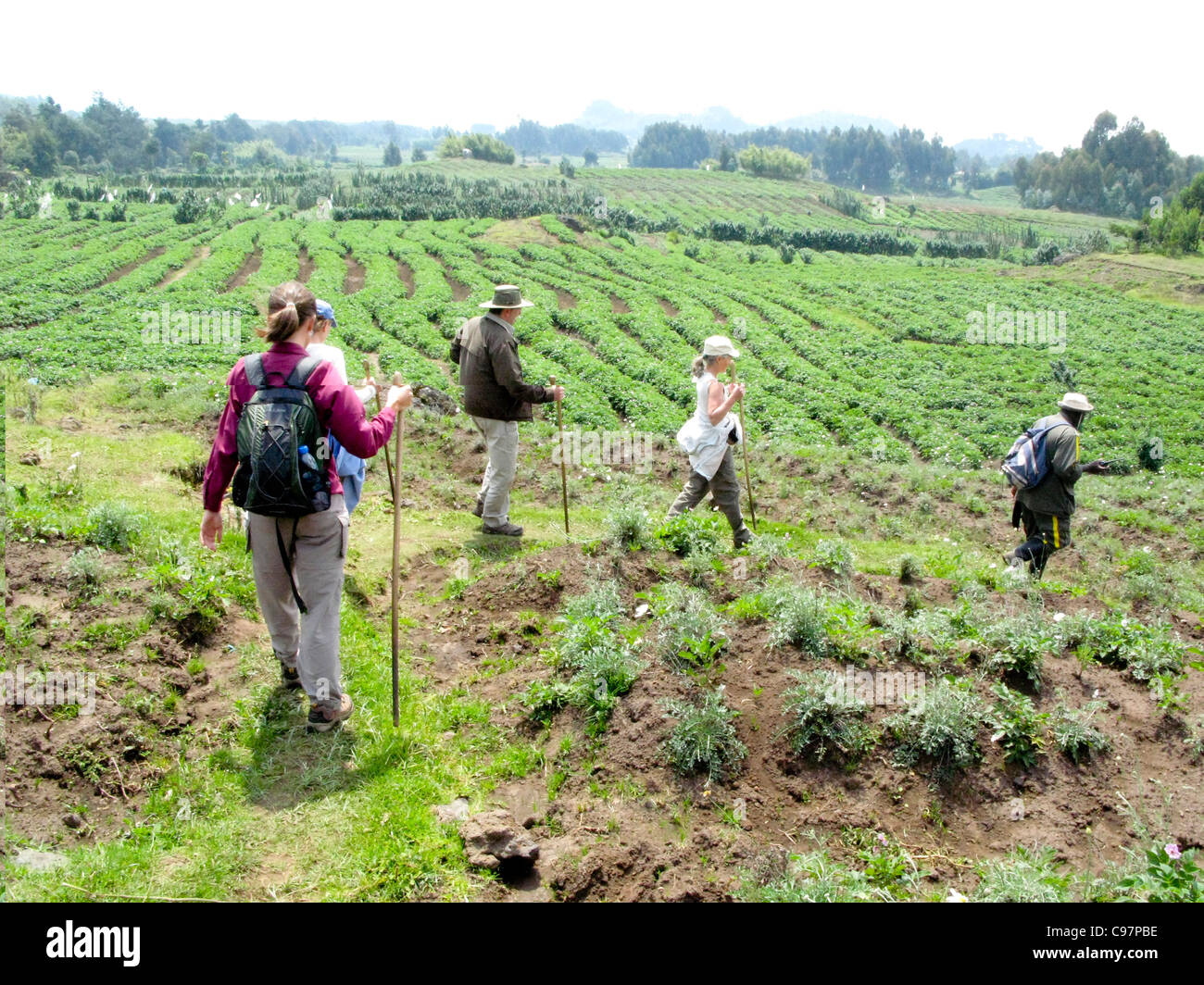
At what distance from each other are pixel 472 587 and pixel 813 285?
1354 inches

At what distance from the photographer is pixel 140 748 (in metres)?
4.69

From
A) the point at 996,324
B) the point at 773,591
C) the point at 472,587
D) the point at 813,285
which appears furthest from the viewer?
the point at 813,285

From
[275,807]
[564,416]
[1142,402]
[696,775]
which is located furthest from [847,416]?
[275,807]

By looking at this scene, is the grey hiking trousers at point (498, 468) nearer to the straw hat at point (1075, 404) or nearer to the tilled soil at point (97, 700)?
the tilled soil at point (97, 700)

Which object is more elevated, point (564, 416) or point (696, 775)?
point (564, 416)

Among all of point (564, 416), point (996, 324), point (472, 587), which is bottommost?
point (472, 587)

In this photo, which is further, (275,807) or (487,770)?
(487,770)

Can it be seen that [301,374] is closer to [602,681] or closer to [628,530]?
[602,681]

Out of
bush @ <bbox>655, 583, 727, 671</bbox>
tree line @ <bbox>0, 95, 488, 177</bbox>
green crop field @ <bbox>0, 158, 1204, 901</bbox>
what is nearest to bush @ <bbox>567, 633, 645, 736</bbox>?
green crop field @ <bbox>0, 158, 1204, 901</bbox>

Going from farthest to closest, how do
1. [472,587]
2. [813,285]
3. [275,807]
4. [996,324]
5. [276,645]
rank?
1. [813,285]
2. [996,324]
3. [472,587]
4. [276,645]
5. [275,807]

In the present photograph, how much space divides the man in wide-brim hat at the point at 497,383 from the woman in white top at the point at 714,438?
4.86ft

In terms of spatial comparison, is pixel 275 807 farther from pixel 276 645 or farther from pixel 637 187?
pixel 637 187

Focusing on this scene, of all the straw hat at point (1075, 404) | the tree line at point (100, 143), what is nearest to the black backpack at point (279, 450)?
the straw hat at point (1075, 404)

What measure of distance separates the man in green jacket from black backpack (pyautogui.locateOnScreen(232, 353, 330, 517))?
23.3 feet
